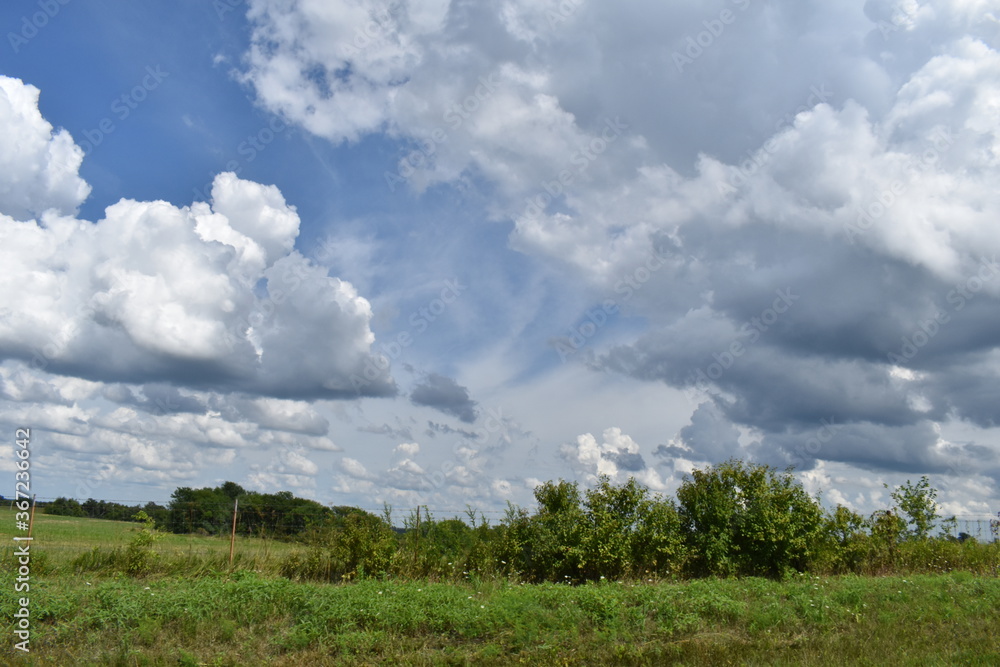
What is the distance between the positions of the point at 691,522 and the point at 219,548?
34.1ft

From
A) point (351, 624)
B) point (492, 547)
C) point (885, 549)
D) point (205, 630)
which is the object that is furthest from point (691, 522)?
point (205, 630)

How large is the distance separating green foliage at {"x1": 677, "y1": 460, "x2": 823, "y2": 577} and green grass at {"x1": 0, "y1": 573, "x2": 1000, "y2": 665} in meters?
3.08

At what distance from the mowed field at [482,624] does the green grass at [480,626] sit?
0.02 m

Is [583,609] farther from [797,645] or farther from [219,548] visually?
[219,548]

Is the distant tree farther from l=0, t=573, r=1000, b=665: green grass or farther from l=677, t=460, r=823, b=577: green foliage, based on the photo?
l=677, t=460, r=823, b=577: green foliage

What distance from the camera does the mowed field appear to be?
8.73 m

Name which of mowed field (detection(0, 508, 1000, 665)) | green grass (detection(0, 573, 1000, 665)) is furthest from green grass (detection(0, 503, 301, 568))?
green grass (detection(0, 573, 1000, 665))

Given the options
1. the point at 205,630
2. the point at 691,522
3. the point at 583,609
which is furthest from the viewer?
the point at 691,522

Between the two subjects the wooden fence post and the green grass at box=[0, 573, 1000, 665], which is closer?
the green grass at box=[0, 573, 1000, 665]

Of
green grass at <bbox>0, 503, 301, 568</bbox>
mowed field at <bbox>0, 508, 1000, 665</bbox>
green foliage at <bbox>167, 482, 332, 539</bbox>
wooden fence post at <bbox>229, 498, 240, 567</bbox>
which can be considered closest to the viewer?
mowed field at <bbox>0, 508, 1000, 665</bbox>

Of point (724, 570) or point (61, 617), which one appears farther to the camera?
point (724, 570)

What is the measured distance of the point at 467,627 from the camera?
9453mm

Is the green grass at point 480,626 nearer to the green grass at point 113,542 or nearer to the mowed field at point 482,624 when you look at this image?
the mowed field at point 482,624

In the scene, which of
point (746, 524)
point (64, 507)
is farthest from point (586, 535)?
point (64, 507)
